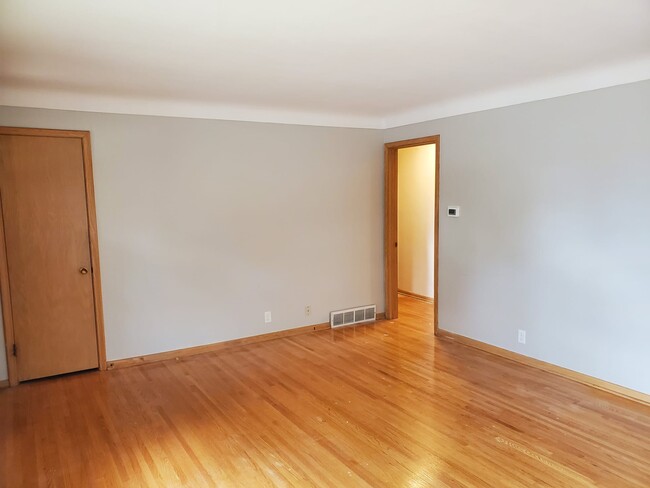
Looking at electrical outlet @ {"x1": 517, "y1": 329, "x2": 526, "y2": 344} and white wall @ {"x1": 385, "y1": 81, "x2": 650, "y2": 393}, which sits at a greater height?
white wall @ {"x1": 385, "y1": 81, "x2": 650, "y2": 393}

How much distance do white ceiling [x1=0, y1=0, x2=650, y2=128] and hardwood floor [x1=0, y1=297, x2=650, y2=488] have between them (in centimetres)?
229

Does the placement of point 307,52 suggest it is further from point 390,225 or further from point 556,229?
point 390,225

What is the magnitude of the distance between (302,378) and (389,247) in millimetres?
2220

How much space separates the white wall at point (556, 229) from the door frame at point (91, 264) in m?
3.23

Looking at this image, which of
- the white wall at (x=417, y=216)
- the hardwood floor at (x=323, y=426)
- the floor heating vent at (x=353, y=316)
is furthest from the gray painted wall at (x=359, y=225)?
the white wall at (x=417, y=216)

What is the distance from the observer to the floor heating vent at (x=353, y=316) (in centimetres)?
512

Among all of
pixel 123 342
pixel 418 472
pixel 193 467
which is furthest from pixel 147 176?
pixel 418 472

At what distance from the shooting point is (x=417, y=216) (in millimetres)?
6539

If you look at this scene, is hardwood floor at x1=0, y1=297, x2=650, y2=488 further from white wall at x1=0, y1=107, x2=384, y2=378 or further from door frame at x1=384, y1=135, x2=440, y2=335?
door frame at x1=384, y1=135, x2=440, y2=335

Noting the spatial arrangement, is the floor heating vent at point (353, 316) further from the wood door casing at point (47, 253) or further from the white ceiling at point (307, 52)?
the wood door casing at point (47, 253)

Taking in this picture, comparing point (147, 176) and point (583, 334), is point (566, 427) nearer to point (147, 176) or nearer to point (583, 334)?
point (583, 334)

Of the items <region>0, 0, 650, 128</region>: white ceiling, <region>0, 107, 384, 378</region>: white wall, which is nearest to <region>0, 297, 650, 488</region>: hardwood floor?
<region>0, 107, 384, 378</region>: white wall

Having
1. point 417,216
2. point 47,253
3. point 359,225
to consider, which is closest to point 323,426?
point 47,253

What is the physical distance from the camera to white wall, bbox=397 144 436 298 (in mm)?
6359
